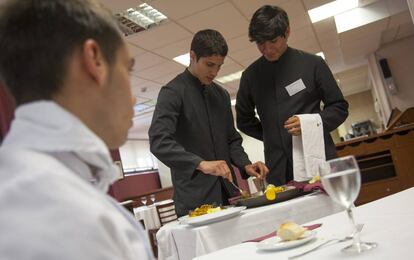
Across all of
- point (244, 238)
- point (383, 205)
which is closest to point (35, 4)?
point (383, 205)

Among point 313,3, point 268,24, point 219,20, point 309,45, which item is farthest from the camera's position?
point 309,45

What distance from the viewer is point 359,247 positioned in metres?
0.70

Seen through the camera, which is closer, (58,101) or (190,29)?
(58,101)

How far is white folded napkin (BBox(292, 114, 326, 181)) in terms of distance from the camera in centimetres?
174

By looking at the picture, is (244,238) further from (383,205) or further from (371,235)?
(371,235)

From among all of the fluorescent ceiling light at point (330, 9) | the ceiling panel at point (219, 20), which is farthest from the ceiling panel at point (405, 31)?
the ceiling panel at point (219, 20)

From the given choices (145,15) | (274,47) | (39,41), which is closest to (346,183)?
(39,41)

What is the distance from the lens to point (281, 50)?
6.60ft

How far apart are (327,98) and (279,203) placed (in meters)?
0.71

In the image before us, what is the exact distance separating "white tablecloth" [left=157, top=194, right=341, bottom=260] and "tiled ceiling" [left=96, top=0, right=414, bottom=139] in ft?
10.1

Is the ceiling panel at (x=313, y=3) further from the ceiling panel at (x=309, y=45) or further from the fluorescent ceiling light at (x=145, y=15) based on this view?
the fluorescent ceiling light at (x=145, y=15)

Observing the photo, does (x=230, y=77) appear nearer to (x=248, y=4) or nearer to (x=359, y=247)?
(x=248, y=4)

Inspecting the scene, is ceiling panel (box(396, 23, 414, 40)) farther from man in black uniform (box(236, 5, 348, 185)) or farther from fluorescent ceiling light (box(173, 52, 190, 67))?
man in black uniform (box(236, 5, 348, 185))

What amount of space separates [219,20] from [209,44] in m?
3.20
